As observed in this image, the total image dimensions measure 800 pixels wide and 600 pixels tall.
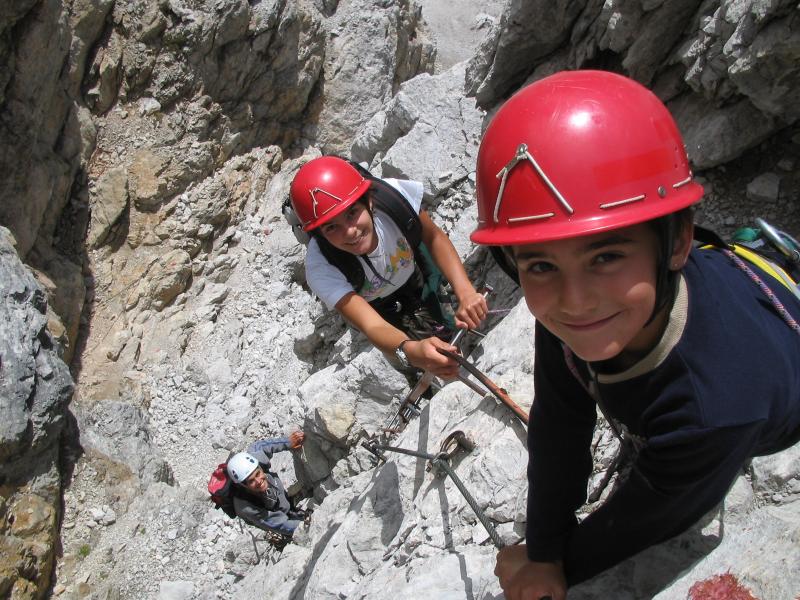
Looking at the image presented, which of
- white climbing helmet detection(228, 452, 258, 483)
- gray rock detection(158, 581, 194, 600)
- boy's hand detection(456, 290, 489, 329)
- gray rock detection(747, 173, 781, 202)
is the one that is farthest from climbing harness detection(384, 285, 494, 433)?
gray rock detection(158, 581, 194, 600)

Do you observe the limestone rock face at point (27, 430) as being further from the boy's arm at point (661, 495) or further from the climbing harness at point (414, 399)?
the boy's arm at point (661, 495)

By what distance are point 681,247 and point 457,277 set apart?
9.25ft

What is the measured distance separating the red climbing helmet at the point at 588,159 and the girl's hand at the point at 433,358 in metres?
1.74

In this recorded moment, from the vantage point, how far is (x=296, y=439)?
27.5 ft

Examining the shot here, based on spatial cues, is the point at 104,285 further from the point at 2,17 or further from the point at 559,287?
the point at 559,287

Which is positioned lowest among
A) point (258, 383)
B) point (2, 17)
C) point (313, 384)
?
point (258, 383)

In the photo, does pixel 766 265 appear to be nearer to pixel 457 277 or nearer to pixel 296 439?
pixel 457 277

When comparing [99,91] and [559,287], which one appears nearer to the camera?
[559,287]

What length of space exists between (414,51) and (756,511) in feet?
68.4

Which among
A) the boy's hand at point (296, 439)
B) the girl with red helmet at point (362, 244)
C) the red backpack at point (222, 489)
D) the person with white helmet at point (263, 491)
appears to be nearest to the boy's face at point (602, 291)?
the girl with red helmet at point (362, 244)

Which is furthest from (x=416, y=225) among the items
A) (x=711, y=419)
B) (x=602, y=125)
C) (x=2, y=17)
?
(x=2, y=17)

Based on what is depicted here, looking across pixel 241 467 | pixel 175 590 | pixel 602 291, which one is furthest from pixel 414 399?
pixel 175 590

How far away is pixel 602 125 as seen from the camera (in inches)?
59.9

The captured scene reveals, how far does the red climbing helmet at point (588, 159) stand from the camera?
1.52 m
